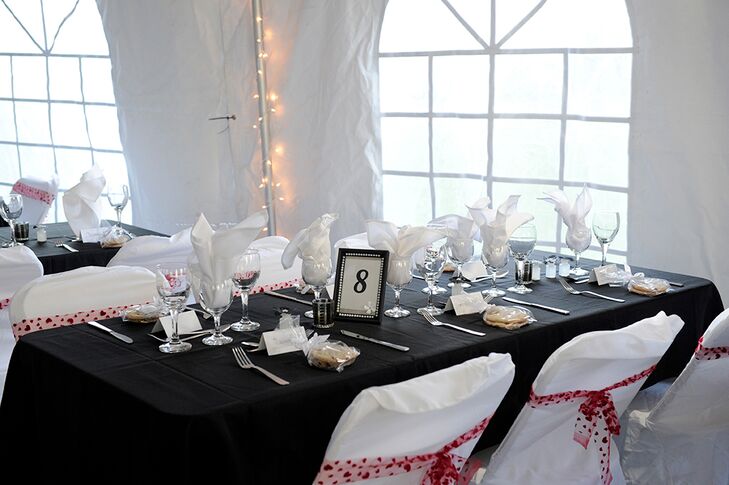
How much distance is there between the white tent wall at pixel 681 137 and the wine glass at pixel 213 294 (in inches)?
96.5

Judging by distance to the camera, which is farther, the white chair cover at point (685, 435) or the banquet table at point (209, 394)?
the white chair cover at point (685, 435)

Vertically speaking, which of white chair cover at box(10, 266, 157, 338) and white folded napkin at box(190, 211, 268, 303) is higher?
white folded napkin at box(190, 211, 268, 303)

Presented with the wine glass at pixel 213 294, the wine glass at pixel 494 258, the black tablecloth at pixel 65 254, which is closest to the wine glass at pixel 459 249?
the wine glass at pixel 494 258

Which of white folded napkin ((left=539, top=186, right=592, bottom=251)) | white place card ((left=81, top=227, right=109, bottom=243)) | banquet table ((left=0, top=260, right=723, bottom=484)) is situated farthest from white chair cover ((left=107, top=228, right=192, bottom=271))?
white folded napkin ((left=539, top=186, right=592, bottom=251))

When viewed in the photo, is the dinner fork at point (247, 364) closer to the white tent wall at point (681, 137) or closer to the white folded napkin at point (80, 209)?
the white folded napkin at point (80, 209)

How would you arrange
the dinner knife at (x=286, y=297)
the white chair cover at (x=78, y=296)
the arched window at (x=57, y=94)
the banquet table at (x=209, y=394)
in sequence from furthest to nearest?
the arched window at (x=57, y=94) < the dinner knife at (x=286, y=297) < the white chair cover at (x=78, y=296) < the banquet table at (x=209, y=394)

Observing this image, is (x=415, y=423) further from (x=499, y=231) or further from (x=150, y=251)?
(x=150, y=251)

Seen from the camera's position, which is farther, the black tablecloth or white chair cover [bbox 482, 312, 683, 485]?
the black tablecloth

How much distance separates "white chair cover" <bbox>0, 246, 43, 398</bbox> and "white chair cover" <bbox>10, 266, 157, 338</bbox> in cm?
50

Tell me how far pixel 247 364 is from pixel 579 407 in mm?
798

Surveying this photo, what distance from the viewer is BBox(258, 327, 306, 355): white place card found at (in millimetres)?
2246

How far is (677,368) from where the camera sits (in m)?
3.00

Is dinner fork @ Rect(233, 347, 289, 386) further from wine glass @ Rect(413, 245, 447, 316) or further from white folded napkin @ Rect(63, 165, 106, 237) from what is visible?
white folded napkin @ Rect(63, 165, 106, 237)

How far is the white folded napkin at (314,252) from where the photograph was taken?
2590mm
